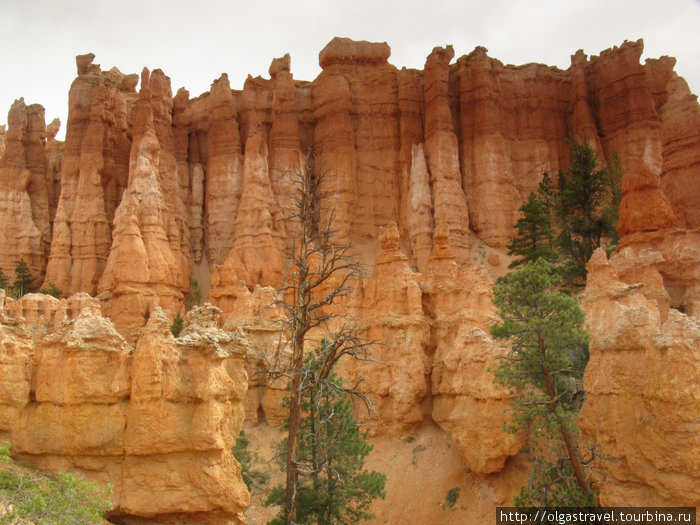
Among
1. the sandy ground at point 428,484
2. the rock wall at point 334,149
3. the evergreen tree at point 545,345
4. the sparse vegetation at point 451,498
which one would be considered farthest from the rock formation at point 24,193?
the evergreen tree at point 545,345

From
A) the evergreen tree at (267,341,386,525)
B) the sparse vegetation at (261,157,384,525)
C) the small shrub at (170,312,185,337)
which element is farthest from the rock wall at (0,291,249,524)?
the small shrub at (170,312,185,337)

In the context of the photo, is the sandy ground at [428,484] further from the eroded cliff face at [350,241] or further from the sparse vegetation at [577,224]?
the sparse vegetation at [577,224]

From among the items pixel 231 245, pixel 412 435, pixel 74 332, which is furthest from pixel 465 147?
pixel 74 332

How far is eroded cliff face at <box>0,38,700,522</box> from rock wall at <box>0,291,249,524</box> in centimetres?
4

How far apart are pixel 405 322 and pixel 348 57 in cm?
3654

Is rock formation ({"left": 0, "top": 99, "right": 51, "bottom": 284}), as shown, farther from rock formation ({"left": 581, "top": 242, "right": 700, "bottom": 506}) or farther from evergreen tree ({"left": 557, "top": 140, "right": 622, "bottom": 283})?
rock formation ({"left": 581, "top": 242, "right": 700, "bottom": 506})

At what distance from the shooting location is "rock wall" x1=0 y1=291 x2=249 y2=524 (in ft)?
34.7

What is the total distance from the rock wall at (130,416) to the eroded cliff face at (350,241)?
0.14 ft

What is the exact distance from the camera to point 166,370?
11188mm

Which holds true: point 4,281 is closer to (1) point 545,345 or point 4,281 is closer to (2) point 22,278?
(2) point 22,278

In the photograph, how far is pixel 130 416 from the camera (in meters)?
10.9

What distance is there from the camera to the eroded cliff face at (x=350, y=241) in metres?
11.1

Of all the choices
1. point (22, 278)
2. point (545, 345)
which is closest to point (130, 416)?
point (545, 345)

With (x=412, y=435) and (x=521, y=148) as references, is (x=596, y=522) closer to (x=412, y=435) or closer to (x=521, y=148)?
(x=412, y=435)
